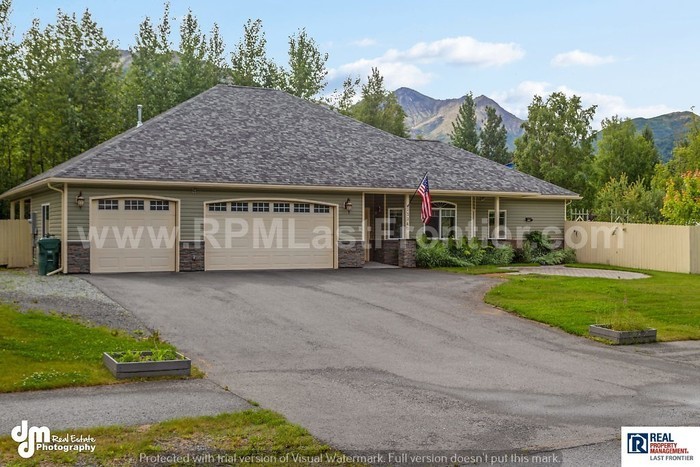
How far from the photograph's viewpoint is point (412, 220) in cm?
2655

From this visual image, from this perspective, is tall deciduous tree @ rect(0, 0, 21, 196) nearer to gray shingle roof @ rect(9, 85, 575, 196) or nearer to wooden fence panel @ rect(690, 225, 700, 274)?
gray shingle roof @ rect(9, 85, 575, 196)

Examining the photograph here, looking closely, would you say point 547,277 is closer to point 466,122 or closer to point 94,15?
point 94,15

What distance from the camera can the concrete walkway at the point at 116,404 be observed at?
7270 millimetres

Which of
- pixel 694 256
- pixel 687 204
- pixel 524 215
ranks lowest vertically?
pixel 694 256

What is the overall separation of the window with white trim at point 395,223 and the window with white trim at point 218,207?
680 cm

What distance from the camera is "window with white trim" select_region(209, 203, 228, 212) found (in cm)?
2250

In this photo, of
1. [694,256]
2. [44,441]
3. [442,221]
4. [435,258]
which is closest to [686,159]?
[694,256]

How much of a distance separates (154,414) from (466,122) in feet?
240

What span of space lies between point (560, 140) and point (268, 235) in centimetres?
3793

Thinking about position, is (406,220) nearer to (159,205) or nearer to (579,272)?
(579,272)

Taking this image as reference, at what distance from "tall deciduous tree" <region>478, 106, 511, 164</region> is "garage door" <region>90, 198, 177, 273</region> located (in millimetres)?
63648

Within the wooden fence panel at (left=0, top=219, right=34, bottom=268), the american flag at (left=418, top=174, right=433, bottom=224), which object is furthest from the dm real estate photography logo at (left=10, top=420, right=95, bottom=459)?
the wooden fence panel at (left=0, top=219, right=34, bottom=268)

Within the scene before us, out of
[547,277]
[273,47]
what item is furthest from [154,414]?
[273,47]

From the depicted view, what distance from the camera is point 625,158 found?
7088 centimetres
